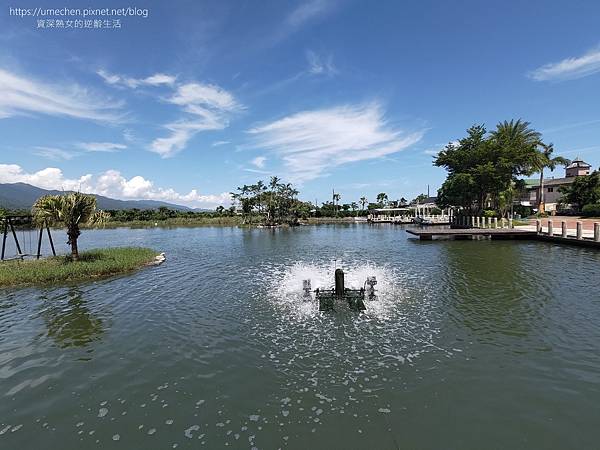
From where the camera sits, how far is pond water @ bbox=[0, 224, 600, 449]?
666 cm

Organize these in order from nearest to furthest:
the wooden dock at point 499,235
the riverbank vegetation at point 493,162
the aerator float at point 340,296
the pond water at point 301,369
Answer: the pond water at point 301,369, the aerator float at point 340,296, the wooden dock at point 499,235, the riverbank vegetation at point 493,162

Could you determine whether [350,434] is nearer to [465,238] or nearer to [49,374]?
[49,374]

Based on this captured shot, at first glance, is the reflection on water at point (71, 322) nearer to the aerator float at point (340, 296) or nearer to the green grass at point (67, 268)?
the green grass at point (67, 268)

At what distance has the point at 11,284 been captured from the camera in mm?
20047

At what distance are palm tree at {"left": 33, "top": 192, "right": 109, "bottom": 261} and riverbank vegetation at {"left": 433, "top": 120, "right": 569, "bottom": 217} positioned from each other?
51524mm

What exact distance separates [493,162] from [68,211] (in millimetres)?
59066

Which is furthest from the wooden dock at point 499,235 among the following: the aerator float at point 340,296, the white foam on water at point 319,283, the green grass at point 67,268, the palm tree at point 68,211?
the palm tree at point 68,211

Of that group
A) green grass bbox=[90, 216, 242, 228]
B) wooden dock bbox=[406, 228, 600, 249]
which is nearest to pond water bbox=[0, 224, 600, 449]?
wooden dock bbox=[406, 228, 600, 249]

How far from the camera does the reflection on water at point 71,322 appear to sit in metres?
11.9

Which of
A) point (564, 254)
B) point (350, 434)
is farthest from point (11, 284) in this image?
point (564, 254)

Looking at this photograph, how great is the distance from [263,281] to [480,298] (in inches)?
471

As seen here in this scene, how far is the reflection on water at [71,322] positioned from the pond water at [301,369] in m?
0.09

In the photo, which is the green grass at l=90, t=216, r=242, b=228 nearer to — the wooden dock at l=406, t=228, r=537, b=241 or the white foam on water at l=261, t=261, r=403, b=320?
the wooden dock at l=406, t=228, r=537, b=241

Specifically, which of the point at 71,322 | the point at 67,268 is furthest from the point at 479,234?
the point at 67,268
